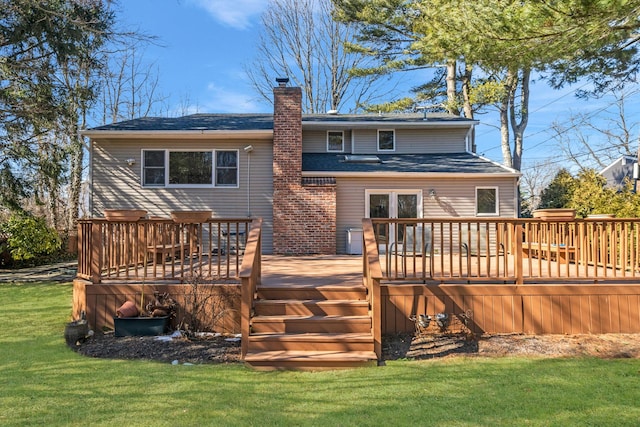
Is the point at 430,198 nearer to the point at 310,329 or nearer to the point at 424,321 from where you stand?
the point at 424,321

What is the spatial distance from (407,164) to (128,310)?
856 centimetres

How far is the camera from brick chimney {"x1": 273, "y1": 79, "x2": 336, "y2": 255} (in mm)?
10336

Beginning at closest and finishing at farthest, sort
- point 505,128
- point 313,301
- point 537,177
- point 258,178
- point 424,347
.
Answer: point 424,347, point 313,301, point 258,178, point 505,128, point 537,177

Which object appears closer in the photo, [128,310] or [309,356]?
[309,356]

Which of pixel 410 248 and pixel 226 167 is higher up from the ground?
pixel 226 167

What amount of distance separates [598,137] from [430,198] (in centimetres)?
1802

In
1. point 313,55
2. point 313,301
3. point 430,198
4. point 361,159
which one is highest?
point 313,55

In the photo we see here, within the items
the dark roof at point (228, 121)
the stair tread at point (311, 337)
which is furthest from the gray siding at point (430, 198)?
the stair tread at point (311, 337)

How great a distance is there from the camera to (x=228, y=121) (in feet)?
41.2

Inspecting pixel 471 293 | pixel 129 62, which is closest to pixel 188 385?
pixel 471 293

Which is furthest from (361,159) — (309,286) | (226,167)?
(309,286)

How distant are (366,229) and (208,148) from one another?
22.8 feet

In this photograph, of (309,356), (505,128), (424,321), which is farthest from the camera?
(505,128)

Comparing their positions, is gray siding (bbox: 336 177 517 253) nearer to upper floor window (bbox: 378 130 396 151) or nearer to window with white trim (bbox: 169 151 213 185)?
upper floor window (bbox: 378 130 396 151)
